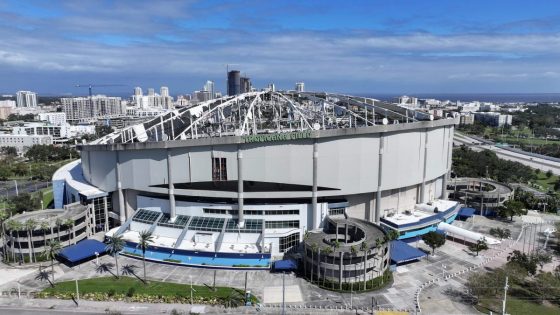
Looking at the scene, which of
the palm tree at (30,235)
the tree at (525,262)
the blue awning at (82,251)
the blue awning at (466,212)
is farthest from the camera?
the blue awning at (466,212)

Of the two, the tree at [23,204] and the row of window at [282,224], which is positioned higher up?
the row of window at [282,224]

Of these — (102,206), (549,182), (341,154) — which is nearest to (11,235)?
(102,206)

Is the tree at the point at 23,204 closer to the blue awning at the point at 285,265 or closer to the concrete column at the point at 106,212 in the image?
the concrete column at the point at 106,212

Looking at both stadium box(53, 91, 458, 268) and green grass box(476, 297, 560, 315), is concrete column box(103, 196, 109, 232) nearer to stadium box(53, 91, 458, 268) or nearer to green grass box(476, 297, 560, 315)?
stadium box(53, 91, 458, 268)

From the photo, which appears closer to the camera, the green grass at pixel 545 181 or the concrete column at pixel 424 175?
the concrete column at pixel 424 175

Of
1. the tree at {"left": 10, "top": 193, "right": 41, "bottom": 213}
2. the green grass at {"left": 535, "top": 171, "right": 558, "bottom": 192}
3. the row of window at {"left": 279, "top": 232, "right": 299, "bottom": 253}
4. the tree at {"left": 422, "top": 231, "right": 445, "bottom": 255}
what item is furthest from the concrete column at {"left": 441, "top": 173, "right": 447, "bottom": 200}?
the tree at {"left": 10, "top": 193, "right": 41, "bottom": 213}

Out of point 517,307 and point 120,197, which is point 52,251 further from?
point 517,307

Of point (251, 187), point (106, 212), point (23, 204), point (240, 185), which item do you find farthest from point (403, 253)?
point (23, 204)

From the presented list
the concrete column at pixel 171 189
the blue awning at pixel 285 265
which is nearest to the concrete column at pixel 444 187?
the blue awning at pixel 285 265
